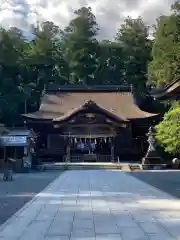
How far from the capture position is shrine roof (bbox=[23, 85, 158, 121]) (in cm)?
4541

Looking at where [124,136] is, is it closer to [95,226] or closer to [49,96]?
[49,96]

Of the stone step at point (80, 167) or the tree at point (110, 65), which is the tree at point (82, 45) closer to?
the tree at point (110, 65)

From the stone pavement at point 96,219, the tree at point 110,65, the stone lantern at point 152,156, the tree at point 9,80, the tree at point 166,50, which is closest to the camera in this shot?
the stone pavement at point 96,219

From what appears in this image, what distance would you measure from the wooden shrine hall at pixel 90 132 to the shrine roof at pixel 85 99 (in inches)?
7.3

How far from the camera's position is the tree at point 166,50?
41.1 metres

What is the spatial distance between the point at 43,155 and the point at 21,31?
22.8 meters

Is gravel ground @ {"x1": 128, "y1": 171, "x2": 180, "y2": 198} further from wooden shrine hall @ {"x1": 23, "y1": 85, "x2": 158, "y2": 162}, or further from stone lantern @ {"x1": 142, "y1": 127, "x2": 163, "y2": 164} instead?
wooden shrine hall @ {"x1": 23, "y1": 85, "x2": 158, "y2": 162}

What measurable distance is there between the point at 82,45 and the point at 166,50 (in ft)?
48.8

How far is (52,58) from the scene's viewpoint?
178 ft

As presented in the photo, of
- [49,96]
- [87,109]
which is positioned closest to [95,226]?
[87,109]

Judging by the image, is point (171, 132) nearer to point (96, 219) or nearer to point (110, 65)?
point (96, 219)

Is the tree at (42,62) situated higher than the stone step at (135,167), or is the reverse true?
the tree at (42,62)

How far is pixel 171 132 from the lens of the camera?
86.6 ft

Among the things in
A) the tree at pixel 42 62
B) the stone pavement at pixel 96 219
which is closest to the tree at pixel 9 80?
the tree at pixel 42 62
